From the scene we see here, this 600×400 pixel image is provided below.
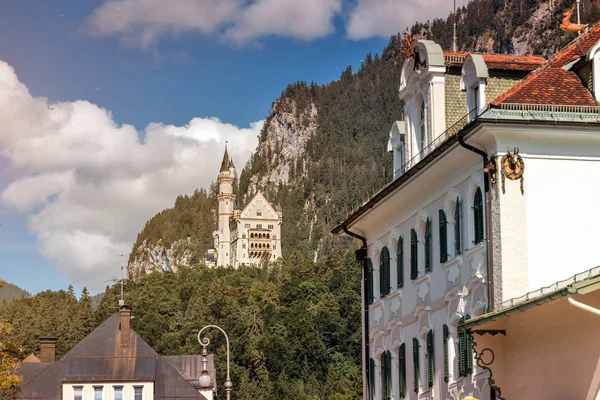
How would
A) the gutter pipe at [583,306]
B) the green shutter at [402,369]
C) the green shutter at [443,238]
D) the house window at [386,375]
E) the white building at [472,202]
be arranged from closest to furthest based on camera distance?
the gutter pipe at [583,306] < the white building at [472,202] < the green shutter at [443,238] < the green shutter at [402,369] < the house window at [386,375]

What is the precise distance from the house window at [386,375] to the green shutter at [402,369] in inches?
47.3

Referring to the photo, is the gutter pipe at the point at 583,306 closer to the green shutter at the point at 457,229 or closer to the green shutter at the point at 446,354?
the green shutter at the point at 457,229

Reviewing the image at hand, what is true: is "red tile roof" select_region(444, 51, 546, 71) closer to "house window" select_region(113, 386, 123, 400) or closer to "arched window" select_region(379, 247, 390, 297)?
"arched window" select_region(379, 247, 390, 297)

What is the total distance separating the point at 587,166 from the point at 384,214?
38.5 feet

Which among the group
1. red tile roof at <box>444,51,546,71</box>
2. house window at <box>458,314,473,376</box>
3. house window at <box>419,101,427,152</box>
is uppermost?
red tile roof at <box>444,51,546,71</box>

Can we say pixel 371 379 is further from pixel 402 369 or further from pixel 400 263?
pixel 400 263

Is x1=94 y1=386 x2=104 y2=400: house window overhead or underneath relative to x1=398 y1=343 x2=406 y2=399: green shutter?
overhead

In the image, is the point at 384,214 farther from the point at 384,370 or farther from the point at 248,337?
the point at 248,337

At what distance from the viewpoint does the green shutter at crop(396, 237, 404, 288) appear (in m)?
41.7

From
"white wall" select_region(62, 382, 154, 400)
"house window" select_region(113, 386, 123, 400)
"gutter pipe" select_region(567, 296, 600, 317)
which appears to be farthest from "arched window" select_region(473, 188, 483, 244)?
"house window" select_region(113, 386, 123, 400)

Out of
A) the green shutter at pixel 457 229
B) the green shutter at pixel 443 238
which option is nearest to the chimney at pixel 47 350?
the green shutter at pixel 443 238

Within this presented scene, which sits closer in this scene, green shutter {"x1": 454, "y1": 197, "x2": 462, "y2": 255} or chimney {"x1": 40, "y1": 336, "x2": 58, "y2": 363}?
green shutter {"x1": 454, "y1": 197, "x2": 462, "y2": 255}

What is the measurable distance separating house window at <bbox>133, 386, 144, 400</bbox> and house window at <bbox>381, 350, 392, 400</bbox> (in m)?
40.0

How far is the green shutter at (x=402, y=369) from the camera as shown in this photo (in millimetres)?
41250
